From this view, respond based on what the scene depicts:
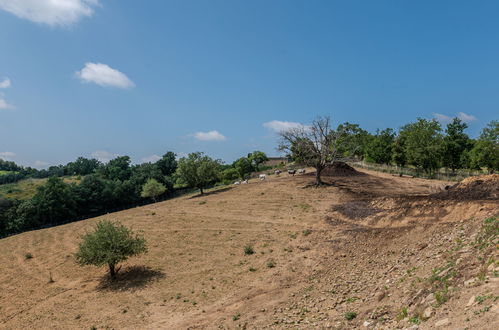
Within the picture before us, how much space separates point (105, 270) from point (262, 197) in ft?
62.0

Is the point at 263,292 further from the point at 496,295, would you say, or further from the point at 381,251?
the point at 496,295

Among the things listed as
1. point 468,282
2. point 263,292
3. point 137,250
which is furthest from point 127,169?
point 468,282

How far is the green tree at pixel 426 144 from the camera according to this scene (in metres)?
48.3

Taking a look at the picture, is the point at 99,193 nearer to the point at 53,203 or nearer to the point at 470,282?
the point at 53,203

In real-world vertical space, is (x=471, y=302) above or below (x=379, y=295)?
above

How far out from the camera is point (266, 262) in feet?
62.2

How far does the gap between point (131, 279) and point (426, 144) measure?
48074 millimetres

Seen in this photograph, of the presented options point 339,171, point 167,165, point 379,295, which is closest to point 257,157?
point 167,165

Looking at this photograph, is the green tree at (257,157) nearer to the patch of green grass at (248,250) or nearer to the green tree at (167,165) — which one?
the green tree at (167,165)

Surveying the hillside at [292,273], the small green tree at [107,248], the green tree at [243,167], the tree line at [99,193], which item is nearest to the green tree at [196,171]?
the tree line at [99,193]

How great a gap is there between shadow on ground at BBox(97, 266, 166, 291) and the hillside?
0.29 feet

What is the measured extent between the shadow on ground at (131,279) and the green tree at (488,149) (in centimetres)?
4843

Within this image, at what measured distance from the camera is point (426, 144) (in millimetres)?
49125

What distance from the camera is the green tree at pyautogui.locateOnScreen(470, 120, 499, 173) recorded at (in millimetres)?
43875
